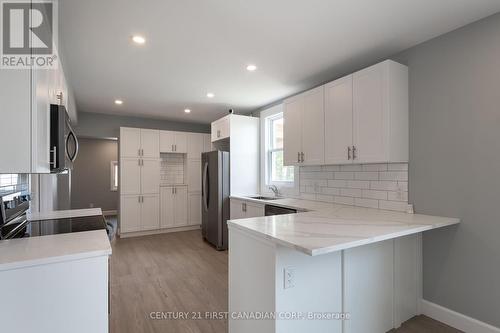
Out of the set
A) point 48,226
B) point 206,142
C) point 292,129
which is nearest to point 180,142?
point 206,142

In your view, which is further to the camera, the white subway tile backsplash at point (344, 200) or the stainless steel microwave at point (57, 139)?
the white subway tile backsplash at point (344, 200)

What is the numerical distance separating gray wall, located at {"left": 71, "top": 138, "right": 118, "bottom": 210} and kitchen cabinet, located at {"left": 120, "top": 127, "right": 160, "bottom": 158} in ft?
11.3

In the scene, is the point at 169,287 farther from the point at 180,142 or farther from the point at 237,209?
the point at 180,142

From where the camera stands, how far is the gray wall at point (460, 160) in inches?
77.0

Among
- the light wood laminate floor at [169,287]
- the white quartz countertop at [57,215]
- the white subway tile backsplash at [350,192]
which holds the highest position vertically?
the white subway tile backsplash at [350,192]

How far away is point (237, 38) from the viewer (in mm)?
2262

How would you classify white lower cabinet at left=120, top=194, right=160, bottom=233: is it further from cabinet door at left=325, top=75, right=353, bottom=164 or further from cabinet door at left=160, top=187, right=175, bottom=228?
cabinet door at left=325, top=75, right=353, bottom=164

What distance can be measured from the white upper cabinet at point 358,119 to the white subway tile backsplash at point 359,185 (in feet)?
0.83

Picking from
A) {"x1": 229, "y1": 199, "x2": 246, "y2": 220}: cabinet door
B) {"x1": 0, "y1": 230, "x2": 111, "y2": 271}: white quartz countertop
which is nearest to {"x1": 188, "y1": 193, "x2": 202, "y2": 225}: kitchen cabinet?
{"x1": 229, "y1": 199, "x2": 246, "y2": 220}: cabinet door

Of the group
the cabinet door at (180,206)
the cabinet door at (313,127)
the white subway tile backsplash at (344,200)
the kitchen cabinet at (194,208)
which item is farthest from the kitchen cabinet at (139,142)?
the white subway tile backsplash at (344,200)

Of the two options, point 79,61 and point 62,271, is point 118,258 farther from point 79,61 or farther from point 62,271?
point 62,271

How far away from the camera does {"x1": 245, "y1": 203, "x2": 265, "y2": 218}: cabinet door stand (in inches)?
142

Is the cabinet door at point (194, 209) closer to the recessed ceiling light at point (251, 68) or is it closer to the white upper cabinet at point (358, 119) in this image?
the white upper cabinet at point (358, 119)

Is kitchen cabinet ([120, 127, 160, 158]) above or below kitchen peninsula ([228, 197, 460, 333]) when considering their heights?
above
